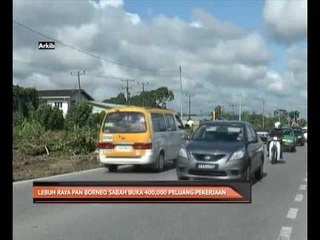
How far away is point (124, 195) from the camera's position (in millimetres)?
3555

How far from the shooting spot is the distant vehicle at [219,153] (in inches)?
424

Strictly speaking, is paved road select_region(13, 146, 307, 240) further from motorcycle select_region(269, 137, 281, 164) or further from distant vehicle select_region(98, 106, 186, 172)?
motorcycle select_region(269, 137, 281, 164)

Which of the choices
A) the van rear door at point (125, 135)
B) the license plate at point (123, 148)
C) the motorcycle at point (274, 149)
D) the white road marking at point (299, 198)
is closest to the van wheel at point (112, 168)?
the van rear door at point (125, 135)

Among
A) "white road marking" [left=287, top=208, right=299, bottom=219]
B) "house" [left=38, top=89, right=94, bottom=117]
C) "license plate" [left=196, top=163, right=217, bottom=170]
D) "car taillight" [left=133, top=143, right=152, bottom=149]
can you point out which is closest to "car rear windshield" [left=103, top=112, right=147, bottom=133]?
"car taillight" [left=133, top=143, right=152, bottom=149]

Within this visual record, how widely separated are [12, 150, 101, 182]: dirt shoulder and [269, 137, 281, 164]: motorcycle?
6793mm

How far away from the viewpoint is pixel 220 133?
12.3 metres

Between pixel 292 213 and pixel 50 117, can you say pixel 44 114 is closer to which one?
pixel 50 117

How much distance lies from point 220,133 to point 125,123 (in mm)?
3674

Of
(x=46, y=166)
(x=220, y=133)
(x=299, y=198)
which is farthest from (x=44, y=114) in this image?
(x=299, y=198)

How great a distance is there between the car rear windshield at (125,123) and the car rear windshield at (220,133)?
2.71 meters

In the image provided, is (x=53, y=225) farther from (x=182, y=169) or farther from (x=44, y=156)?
(x=44, y=156)

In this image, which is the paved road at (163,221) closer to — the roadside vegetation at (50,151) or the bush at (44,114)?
the roadside vegetation at (50,151)

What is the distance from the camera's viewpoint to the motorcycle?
779 inches
